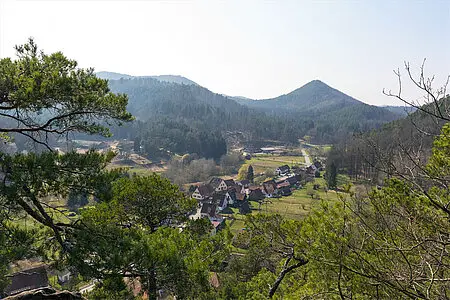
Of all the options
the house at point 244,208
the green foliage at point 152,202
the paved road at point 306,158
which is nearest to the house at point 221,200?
the house at point 244,208

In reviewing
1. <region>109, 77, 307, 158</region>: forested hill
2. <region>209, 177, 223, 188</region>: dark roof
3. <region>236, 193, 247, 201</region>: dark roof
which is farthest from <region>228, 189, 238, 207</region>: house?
<region>109, 77, 307, 158</region>: forested hill

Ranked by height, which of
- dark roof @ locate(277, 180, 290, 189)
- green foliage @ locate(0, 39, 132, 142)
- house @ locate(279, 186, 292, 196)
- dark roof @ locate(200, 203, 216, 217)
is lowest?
dark roof @ locate(200, 203, 216, 217)

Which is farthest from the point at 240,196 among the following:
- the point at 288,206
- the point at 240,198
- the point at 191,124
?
the point at 191,124

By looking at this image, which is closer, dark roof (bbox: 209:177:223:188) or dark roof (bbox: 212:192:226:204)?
dark roof (bbox: 212:192:226:204)

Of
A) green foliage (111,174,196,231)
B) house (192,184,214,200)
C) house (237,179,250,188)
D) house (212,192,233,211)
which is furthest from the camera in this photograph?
house (237,179,250,188)

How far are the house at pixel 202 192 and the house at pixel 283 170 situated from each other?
1630 centimetres

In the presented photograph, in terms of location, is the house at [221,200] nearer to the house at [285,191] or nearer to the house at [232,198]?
the house at [232,198]

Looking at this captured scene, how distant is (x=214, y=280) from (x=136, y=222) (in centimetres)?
915

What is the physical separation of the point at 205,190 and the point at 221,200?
4.87 m

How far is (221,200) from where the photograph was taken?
36.6 m

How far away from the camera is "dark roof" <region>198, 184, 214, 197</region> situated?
131ft

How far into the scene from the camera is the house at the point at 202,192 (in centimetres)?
3941

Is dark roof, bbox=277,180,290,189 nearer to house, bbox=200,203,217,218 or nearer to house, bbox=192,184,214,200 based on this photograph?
house, bbox=192,184,214,200

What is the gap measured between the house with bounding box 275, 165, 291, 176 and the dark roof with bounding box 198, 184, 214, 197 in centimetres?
1587
